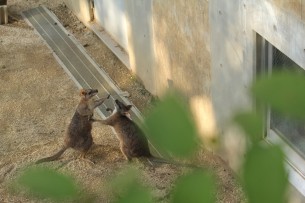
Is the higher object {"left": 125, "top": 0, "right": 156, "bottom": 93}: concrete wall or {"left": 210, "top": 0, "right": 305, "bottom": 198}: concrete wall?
{"left": 210, "top": 0, "right": 305, "bottom": 198}: concrete wall

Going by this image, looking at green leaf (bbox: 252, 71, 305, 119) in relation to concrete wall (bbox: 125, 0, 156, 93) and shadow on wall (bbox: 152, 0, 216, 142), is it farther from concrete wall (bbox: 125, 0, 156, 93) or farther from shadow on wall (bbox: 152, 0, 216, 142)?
concrete wall (bbox: 125, 0, 156, 93)

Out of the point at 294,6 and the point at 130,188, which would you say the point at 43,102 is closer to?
the point at 294,6

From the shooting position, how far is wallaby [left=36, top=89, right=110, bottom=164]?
25.2 ft

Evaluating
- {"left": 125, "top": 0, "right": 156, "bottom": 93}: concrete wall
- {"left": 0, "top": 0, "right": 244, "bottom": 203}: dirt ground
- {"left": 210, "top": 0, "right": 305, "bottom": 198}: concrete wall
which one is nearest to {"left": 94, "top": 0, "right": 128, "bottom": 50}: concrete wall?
{"left": 0, "top": 0, "right": 244, "bottom": 203}: dirt ground

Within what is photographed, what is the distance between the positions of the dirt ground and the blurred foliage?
19.3 feet

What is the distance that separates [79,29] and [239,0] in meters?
5.31

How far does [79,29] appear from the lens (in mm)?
11430

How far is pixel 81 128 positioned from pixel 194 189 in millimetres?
6667

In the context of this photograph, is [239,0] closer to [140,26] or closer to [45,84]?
[140,26]

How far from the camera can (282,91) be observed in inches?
40.2

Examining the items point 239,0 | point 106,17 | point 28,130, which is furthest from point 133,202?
point 106,17

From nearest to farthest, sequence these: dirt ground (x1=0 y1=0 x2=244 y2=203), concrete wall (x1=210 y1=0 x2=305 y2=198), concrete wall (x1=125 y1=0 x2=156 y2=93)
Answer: concrete wall (x1=210 y1=0 x2=305 y2=198) → dirt ground (x1=0 y1=0 x2=244 y2=203) → concrete wall (x1=125 y1=0 x2=156 y2=93)

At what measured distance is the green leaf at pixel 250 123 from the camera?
40.7 inches

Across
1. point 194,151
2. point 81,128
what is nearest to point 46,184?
point 194,151
